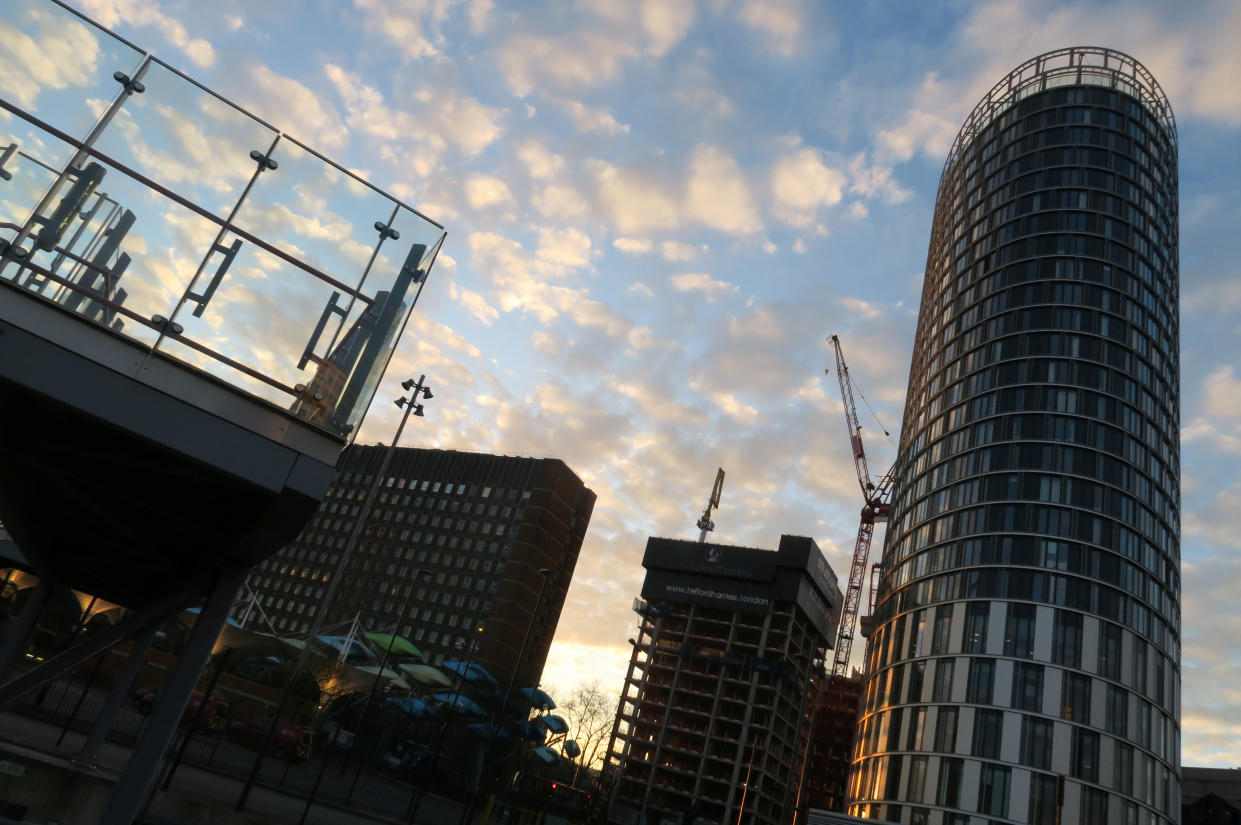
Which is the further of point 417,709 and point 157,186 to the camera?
point 417,709

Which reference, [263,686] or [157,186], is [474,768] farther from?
[157,186]

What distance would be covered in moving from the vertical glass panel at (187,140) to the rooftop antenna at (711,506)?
154923 mm

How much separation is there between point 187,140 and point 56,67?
4.74 ft

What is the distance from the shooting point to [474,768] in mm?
55094

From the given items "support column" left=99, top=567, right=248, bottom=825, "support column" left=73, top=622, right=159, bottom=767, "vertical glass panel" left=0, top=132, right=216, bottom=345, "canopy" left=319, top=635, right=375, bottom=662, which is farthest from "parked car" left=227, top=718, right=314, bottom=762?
"vertical glass panel" left=0, top=132, right=216, bottom=345

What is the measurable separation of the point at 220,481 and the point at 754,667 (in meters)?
104

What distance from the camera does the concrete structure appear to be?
10144 cm

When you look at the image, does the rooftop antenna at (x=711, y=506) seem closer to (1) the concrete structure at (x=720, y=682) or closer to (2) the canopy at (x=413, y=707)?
(1) the concrete structure at (x=720, y=682)

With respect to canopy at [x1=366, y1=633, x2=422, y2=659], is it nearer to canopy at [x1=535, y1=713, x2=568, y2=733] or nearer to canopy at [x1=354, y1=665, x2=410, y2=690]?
canopy at [x1=354, y1=665, x2=410, y2=690]

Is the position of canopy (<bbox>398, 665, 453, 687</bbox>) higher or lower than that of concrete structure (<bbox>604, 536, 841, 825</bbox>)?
lower

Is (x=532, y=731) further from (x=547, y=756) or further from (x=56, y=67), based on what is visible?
(x=56, y=67)

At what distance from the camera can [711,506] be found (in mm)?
169500

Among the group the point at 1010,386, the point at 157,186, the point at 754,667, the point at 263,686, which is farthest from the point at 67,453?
the point at 754,667

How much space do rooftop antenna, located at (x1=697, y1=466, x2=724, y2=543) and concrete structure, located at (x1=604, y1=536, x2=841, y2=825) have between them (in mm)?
39739
